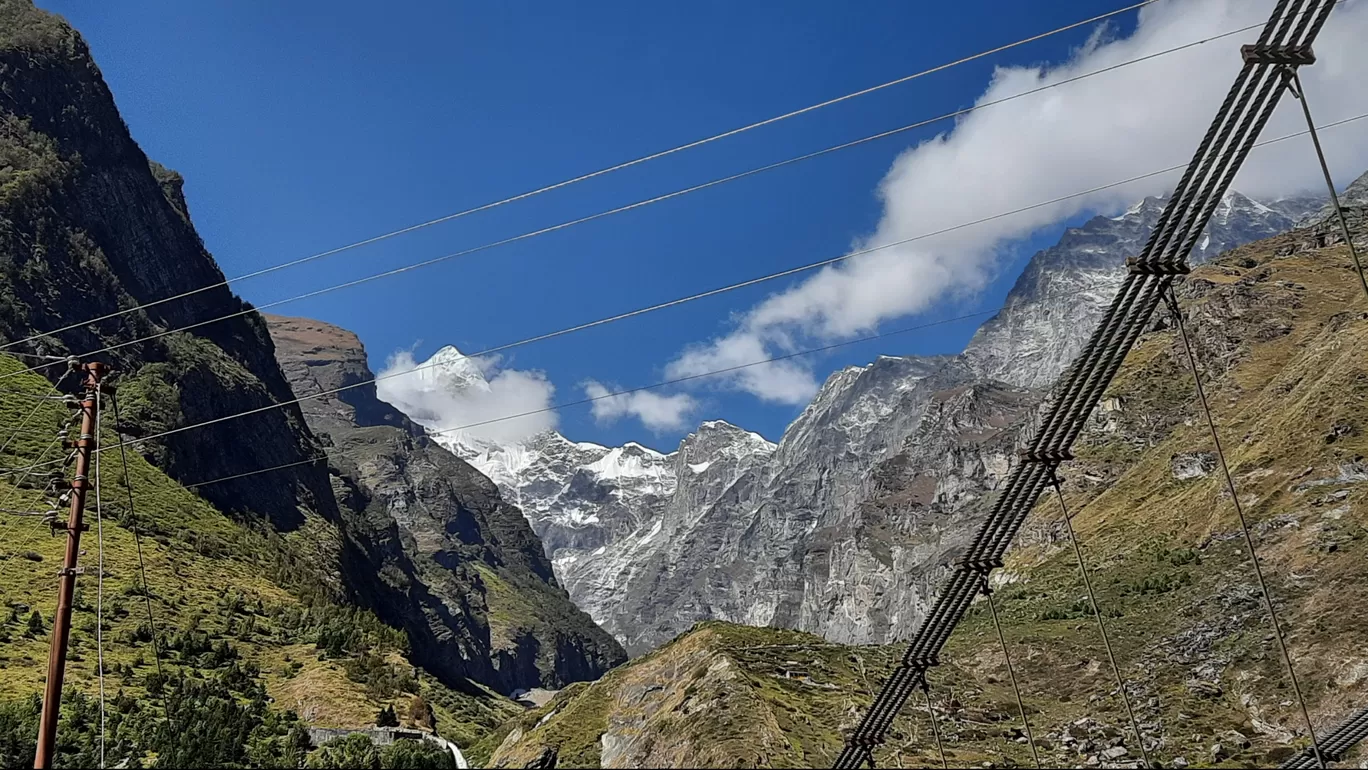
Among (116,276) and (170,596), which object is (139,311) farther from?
(170,596)

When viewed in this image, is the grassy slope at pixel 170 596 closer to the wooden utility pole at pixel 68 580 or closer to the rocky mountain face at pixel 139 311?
the rocky mountain face at pixel 139 311

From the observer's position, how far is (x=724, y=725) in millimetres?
36844

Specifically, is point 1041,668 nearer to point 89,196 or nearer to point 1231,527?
point 1231,527

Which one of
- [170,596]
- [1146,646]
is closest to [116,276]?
[170,596]

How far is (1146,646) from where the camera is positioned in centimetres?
7494

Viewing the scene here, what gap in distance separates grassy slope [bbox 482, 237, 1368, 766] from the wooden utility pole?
70.2 ft

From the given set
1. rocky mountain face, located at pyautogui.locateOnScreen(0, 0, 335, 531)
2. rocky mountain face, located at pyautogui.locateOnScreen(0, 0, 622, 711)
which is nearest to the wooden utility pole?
rocky mountain face, located at pyautogui.locateOnScreen(0, 0, 622, 711)

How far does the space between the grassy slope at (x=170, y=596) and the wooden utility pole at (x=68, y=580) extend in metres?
37.4

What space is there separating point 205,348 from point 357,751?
147640mm

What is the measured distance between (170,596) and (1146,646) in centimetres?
8268

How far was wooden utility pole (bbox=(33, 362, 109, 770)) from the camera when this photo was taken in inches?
810

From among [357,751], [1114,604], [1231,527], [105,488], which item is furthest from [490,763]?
[1231,527]

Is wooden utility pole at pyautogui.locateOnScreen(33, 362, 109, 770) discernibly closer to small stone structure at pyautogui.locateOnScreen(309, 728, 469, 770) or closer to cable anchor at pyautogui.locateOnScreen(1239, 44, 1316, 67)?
small stone structure at pyautogui.locateOnScreen(309, 728, 469, 770)

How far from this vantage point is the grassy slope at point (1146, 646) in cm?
4100
